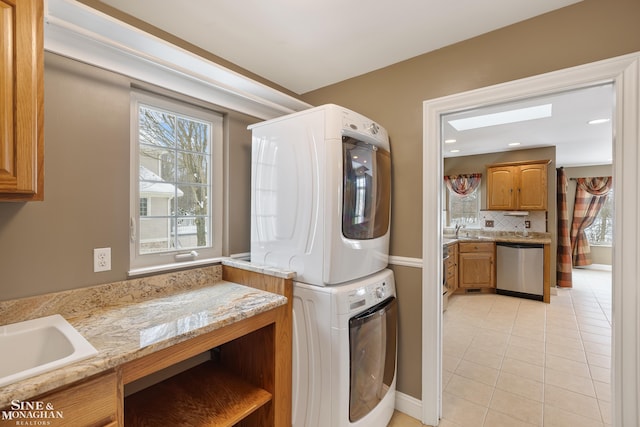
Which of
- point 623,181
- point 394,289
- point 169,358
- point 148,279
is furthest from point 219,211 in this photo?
point 623,181

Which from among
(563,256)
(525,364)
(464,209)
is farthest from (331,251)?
(563,256)

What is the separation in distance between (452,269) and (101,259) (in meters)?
4.54

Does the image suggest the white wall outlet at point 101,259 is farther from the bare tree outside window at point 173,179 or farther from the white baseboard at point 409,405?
the white baseboard at point 409,405

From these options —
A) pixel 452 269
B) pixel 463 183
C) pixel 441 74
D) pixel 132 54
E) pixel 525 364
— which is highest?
pixel 441 74

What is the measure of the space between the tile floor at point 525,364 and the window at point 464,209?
183cm

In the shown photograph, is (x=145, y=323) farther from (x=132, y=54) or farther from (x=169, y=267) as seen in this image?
(x=132, y=54)

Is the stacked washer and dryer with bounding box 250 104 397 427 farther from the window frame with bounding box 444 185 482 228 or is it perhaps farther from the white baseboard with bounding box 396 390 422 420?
the window frame with bounding box 444 185 482 228

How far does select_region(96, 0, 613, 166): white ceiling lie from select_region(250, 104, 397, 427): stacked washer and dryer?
0.53 m

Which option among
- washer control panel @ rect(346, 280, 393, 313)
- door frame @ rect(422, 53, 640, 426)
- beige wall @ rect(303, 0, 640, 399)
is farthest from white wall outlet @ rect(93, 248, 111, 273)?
door frame @ rect(422, 53, 640, 426)

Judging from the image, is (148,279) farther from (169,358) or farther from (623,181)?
(623,181)

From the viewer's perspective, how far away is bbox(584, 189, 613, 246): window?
6.67 metres

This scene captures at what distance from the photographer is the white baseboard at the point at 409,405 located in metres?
1.91

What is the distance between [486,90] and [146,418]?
2564 mm

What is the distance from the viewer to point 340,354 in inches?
57.2
